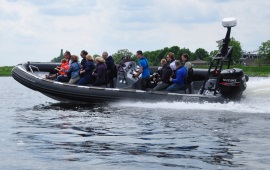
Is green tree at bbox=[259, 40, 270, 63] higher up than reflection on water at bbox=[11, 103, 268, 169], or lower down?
higher up

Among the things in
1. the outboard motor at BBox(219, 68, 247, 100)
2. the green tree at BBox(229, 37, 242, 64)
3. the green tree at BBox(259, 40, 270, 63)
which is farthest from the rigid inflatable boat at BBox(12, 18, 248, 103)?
the green tree at BBox(259, 40, 270, 63)

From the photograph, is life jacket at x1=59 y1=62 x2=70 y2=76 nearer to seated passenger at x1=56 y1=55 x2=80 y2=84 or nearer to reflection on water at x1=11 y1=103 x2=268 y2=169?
seated passenger at x1=56 y1=55 x2=80 y2=84

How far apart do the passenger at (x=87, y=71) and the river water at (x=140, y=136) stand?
4.11ft

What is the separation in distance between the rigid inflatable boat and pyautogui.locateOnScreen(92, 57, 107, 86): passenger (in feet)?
0.62

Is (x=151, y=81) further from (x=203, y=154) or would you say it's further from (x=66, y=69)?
(x=203, y=154)

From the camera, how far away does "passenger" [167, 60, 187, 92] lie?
1619cm

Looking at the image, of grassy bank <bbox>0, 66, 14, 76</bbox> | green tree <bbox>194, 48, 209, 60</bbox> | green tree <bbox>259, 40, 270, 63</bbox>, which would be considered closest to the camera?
grassy bank <bbox>0, 66, 14, 76</bbox>

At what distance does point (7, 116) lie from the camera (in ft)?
50.2

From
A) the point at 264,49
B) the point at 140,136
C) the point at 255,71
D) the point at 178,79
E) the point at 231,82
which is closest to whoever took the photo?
the point at 140,136

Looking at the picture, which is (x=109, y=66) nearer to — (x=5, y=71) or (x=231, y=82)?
(x=231, y=82)

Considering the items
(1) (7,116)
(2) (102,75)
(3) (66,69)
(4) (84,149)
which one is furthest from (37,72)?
(4) (84,149)

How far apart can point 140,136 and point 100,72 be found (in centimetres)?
678

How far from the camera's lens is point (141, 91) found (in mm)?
16547

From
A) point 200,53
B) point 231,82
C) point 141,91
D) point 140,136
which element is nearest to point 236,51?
point 200,53
